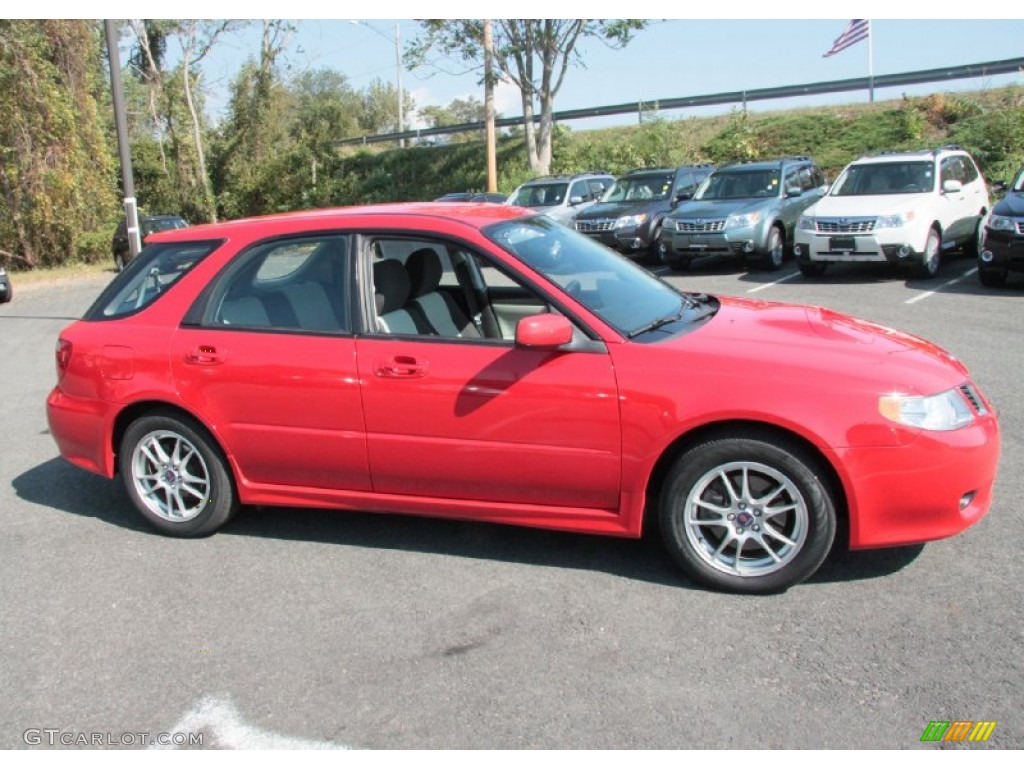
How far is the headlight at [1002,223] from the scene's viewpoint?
1173cm

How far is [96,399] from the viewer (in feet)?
16.4

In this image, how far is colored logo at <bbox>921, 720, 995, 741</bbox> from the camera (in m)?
3.02

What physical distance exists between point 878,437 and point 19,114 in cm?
2762

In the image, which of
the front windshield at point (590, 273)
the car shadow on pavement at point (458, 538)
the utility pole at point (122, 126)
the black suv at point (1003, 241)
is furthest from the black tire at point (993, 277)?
the utility pole at point (122, 126)

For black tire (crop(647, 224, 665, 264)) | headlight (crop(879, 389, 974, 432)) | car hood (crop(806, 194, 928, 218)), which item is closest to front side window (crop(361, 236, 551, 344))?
headlight (crop(879, 389, 974, 432))

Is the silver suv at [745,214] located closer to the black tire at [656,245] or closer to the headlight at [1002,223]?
the black tire at [656,245]

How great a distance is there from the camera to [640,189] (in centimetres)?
1934

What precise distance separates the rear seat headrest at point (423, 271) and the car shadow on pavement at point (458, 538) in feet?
3.99

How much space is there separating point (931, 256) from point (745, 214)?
10.1 feet

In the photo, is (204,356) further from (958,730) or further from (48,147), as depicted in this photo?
(48,147)

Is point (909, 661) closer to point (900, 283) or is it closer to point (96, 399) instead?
point (96, 399)

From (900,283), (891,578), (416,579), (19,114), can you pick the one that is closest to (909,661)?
(891,578)
